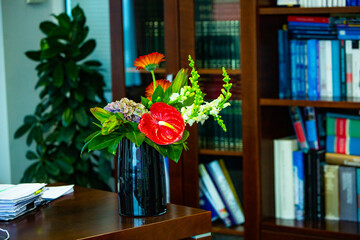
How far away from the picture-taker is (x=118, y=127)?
1.62 meters

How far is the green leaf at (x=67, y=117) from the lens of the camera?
339cm

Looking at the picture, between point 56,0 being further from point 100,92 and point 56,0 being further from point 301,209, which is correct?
point 301,209

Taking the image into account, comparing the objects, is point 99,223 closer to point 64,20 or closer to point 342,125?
point 342,125

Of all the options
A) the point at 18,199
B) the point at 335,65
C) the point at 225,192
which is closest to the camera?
the point at 18,199

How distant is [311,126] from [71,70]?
1412 millimetres

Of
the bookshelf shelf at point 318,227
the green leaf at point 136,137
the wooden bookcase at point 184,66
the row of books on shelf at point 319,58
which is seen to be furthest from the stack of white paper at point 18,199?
the row of books on shelf at point 319,58

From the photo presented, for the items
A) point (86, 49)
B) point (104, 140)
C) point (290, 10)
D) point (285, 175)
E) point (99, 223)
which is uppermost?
point (290, 10)

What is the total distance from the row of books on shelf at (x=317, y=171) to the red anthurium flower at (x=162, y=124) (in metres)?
1.27

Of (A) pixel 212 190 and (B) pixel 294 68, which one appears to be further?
(A) pixel 212 190

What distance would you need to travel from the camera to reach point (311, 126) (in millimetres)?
2771

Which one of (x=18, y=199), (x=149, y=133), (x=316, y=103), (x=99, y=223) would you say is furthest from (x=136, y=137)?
(x=316, y=103)

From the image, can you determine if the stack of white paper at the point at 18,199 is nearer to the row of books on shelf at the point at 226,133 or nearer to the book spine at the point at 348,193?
the row of books on shelf at the point at 226,133

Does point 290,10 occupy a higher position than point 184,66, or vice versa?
point 290,10

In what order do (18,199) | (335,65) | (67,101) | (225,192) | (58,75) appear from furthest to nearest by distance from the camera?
1. (67,101)
2. (58,75)
3. (225,192)
4. (335,65)
5. (18,199)
